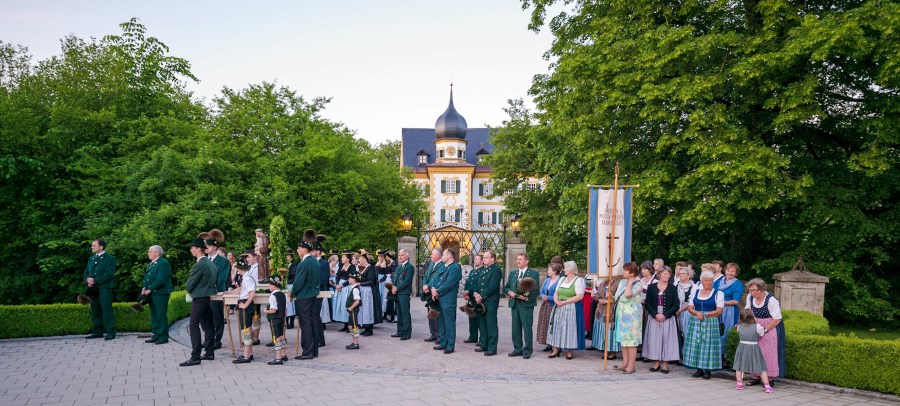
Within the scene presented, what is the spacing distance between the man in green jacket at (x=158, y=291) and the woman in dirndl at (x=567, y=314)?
7357 mm

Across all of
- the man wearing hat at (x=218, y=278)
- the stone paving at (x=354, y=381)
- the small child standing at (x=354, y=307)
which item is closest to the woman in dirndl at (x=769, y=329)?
the stone paving at (x=354, y=381)

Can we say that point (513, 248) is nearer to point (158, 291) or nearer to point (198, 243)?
point (158, 291)

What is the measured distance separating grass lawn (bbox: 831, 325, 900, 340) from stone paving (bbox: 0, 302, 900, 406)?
701cm

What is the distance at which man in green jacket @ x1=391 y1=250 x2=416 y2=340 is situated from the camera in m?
11.9

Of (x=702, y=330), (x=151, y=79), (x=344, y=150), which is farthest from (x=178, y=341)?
(x=151, y=79)

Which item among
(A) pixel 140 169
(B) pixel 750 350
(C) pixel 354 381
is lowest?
(C) pixel 354 381

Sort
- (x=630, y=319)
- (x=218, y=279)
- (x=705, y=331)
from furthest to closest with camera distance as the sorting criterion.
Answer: (x=218, y=279) < (x=630, y=319) < (x=705, y=331)

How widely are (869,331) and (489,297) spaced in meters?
10.5

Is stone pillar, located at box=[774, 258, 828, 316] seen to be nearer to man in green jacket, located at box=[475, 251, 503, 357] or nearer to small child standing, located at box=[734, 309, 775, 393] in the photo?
small child standing, located at box=[734, 309, 775, 393]

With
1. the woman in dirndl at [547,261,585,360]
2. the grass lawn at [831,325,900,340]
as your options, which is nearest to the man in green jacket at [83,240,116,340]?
the woman in dirndl at [547,261,585,360]

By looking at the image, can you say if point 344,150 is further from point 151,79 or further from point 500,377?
point 500,377

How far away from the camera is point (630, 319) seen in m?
8.98

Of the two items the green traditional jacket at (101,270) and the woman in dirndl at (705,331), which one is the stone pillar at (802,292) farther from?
the green traditional jacket at (101,270)

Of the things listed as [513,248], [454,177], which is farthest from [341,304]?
[454,177]
